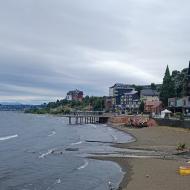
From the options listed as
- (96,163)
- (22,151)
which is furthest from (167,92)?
(96,163)

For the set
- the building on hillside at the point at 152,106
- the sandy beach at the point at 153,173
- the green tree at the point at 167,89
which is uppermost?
the green tree at the point at 167,89

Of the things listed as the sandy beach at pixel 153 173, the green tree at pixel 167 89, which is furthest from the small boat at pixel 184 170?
the green tree at pixel 167 89

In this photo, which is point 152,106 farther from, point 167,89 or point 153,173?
point 153,173

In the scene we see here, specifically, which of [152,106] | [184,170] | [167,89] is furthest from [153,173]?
[152,106]

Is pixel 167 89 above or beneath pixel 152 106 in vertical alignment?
above

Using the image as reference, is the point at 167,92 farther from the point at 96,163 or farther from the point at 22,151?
the point at 96,163

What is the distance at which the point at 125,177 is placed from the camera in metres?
30.3

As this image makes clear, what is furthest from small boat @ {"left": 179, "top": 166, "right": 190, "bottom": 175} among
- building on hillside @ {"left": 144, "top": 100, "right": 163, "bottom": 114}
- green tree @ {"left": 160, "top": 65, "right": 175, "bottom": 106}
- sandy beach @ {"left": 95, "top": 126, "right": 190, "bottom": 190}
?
building on hillside @ {"left": 144, "top": 100, "right": 163, "bottom": 114}

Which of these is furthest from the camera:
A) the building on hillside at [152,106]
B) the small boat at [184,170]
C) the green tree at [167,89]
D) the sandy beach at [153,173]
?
the building on hillside at [152,106]

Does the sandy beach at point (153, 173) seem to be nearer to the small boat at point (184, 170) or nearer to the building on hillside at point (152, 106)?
the small boat at point (184, 170)

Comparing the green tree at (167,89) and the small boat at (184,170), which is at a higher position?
the green tree at (167,89)

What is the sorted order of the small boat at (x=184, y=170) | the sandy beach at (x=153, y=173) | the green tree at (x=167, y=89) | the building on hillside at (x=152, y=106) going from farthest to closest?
the building on hillside at (x=152, y=106), the green tree at (x=167, y=89), the small boat at (x=184, y=170), the sandy beach at (x=153, y=173)

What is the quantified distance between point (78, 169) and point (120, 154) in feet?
32.8

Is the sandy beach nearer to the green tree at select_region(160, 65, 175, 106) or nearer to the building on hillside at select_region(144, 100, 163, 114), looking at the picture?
the green tree at select_region(160, 65, 175, 106)
